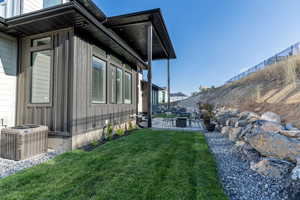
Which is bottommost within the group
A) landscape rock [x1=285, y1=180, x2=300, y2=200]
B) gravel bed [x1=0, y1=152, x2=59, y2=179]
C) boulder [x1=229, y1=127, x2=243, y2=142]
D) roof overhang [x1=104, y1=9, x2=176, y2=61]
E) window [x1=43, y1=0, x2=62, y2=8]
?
gravel bed [x1=0, y1=152, x2=59, y2=179]

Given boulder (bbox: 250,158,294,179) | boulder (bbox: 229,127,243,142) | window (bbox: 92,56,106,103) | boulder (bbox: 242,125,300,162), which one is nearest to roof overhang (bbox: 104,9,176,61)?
window (bbox: 92,56,106,103)

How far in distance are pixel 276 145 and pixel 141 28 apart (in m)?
6.96

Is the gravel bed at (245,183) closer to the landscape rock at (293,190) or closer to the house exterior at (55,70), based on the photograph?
the landscape rock at (293,190)

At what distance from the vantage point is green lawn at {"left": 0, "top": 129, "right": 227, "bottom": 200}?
1.77 meters

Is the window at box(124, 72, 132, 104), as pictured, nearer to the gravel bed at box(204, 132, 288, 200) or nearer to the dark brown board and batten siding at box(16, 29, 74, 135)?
the dark brown board and batten siding at box(16, 29, 74, 135)

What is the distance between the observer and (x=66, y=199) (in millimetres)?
1673

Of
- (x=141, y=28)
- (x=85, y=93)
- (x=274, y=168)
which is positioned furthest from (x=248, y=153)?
(x=141, y=28)

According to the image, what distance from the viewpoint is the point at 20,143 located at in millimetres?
2898

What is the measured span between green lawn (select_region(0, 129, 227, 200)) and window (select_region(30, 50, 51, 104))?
184cm

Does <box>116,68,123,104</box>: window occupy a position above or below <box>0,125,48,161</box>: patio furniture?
above

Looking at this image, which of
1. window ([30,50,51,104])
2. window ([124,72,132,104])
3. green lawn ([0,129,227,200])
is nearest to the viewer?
green lawn ([0,129,227,200])

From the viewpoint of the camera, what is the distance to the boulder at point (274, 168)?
2.04 meters

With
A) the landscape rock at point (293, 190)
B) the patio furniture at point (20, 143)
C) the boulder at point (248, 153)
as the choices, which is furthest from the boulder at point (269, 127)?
the patio furniture at point (20, 143)

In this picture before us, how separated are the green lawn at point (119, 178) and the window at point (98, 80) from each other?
1905 mm
